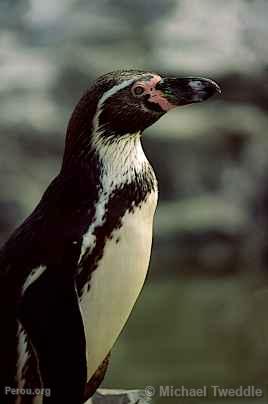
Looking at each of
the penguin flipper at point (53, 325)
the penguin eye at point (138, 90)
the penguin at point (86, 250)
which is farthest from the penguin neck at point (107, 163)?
the penguin flipper at point (53, 325)

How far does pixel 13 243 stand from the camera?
1.65 metres

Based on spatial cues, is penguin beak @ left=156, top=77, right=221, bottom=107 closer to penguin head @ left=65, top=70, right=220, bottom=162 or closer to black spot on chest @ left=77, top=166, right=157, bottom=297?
penguin head @ left=65, top=70, right=220, bottom=162

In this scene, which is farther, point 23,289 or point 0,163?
point 0,163

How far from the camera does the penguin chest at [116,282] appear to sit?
1609 millimetres

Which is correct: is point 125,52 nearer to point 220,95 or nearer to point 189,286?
point 220,95

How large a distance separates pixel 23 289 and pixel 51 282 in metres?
0.07

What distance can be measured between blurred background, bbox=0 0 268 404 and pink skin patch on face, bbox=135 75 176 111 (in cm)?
7

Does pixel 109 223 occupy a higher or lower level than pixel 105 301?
higher

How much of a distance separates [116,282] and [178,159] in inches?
14.2

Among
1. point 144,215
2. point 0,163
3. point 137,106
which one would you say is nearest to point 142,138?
point 137,106

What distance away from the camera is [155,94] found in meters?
1.66

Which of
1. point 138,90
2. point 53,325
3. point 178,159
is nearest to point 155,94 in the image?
point 138,90

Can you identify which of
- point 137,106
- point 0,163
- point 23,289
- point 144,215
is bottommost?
point 23,289

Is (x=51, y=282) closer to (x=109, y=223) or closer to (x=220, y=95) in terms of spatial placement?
(x=109, y=223)
